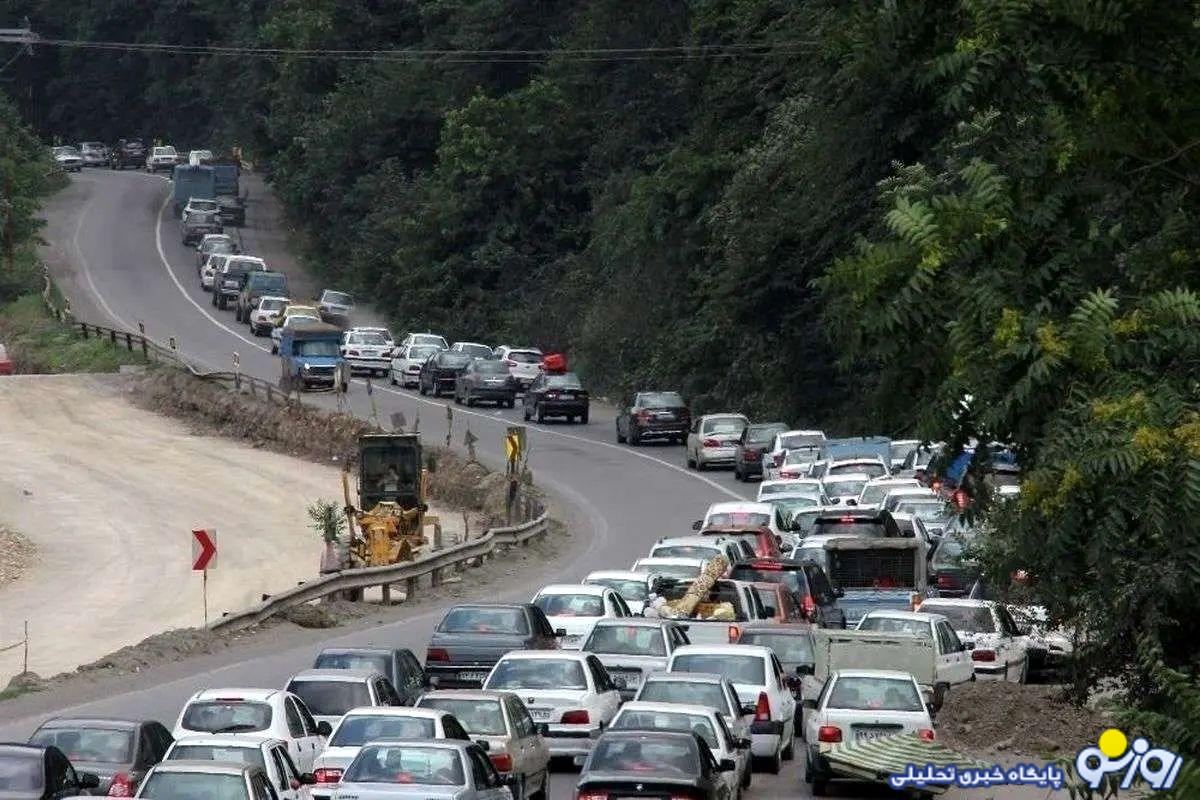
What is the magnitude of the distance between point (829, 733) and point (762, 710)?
5.98ft

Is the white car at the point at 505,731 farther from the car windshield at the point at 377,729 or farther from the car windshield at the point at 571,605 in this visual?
the car windshield at the point at 571,605

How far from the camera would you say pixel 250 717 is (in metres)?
21.9

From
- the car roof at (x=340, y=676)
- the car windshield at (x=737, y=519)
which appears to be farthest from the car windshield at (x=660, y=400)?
the car roof at (x=340, y=676)

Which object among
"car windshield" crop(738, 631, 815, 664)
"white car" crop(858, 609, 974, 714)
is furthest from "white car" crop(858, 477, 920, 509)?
"car windshield" crop(738, 631, 815, 664)

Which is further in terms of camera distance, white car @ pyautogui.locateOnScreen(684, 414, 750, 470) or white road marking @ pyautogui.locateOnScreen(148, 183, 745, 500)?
white car @ pyautogui.locateOnScreen(684, 414, 750, 470)

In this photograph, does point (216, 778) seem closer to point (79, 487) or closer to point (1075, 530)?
point (1075, 530)

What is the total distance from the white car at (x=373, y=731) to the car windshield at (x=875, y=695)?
4.78 m

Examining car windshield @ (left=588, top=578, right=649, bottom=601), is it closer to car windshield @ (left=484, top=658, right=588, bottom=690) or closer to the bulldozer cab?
car windshield @ (left=484, top=658, right=588, bottom=690)

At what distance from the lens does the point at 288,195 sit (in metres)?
107

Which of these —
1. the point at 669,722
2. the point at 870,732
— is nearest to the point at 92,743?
the point at 669,722

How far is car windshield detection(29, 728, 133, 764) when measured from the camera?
20391 millimetres

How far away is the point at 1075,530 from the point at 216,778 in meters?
6.97

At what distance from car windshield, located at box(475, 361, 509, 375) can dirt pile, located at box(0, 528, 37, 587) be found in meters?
20.2

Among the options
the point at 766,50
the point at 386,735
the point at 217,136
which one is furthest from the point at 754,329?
the point at 217,136
